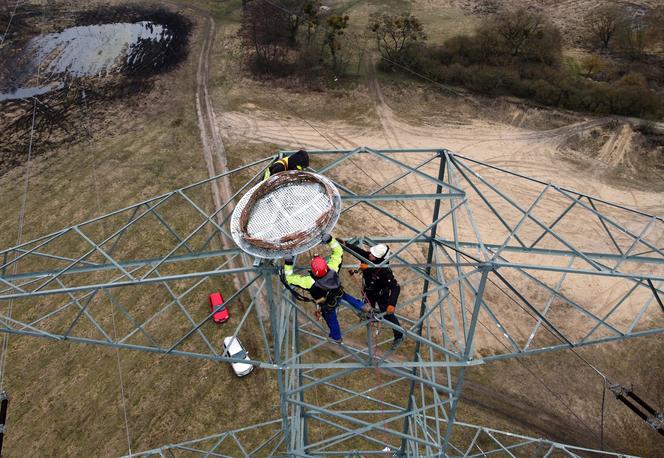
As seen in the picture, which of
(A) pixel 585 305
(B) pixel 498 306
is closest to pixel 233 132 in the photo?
(B) pixel 498 306

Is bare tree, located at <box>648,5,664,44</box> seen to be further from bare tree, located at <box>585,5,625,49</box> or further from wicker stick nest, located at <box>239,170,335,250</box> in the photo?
wicker stick nest, located at <box>239,170,335,250</box>

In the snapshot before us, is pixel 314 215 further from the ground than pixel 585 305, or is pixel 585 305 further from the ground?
pixel 314 215

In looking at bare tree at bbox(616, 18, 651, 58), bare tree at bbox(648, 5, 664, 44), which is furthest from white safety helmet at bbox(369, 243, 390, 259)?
bare tree at bbox(648, 5, 664, 44)

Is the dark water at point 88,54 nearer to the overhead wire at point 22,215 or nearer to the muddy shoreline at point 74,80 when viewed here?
the muddy shoreline at point 74,80

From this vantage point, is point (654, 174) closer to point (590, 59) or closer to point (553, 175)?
point (553, 175)

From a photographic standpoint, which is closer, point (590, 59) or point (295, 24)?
point (590, 59)

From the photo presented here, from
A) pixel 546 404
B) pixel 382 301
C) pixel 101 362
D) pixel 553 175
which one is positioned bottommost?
pixel 101 362

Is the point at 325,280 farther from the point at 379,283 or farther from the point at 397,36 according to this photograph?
the point at 397,36
